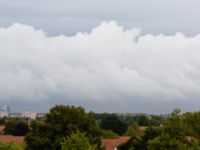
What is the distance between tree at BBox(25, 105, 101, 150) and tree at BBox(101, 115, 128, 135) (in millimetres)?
72419

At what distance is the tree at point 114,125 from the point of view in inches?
5266

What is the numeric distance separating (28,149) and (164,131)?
17.6 m

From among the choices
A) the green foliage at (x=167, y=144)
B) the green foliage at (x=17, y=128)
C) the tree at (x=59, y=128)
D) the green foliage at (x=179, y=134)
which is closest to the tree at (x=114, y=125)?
the green foliage at (x=17, y=128)

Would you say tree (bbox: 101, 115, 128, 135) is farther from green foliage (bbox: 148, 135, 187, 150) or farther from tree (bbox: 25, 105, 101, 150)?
green foliage (bbox: 148, 135, 187, 150)

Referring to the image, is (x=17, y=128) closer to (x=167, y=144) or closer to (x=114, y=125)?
(x=114, y=125)

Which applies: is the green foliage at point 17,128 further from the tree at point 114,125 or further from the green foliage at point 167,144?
the green foliage at point 167,144

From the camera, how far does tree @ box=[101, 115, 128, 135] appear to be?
134m

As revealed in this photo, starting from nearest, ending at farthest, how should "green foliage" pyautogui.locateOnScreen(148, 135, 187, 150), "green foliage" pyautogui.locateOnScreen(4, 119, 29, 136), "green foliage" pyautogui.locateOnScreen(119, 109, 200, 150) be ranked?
"green foliage" pyautogui.locateOnScreen(148, 135, 187, 150) → "green foliage" pyautogui.locateOnScreen(119, 109, 200, 150) → "green foliage" pyautogui.locateOnScreen(4, 119, 29, 136)

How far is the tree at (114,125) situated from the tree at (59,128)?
72419mm

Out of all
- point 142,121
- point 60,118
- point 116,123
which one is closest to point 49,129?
point 60,118

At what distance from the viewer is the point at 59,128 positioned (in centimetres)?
5950

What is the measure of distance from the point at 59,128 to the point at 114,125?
76332mm

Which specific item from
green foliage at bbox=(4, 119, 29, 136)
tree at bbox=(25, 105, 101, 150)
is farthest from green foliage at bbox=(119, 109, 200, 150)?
green foliage at bbox=(4, 119, 29, 136)

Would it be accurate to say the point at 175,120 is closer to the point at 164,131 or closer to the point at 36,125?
the point at 164,131
